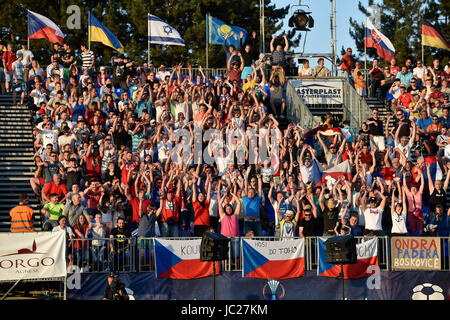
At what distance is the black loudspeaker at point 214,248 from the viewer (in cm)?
1661

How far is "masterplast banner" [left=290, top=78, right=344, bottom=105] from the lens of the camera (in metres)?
27.0

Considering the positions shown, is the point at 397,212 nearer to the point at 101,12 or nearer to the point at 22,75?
the point at 22,75

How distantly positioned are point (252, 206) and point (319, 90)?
28.3 feet

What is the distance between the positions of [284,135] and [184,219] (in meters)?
3.93

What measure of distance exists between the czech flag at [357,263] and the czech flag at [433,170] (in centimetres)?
364

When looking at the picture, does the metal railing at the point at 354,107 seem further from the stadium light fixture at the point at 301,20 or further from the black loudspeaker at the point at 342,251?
the black loudspeaker at the point at 342,251

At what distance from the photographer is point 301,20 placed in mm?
28328

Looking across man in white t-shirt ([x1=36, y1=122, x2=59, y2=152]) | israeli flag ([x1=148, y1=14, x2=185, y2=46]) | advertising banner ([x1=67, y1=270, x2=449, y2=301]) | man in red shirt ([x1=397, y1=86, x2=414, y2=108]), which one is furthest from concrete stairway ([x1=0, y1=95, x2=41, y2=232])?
man in red shirt ([x1=397, y1=86, x2=414, y2=108])

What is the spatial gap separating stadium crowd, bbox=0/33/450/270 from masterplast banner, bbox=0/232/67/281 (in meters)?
0.81

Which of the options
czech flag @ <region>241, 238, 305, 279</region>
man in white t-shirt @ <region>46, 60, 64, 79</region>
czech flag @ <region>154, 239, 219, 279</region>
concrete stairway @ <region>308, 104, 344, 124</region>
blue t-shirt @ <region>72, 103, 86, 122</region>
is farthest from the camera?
concrete stairway @ <region>308, 104, 344, 124</region>

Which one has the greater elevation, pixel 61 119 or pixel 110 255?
pixel 61 119

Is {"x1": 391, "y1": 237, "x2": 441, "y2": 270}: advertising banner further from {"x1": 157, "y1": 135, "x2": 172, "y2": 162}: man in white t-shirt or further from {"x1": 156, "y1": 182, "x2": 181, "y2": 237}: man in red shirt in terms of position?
{"x1": 157, "y1": 135, "x2": 172, "y2": 162}: man in white t-shirt

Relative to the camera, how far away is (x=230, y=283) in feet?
60.0

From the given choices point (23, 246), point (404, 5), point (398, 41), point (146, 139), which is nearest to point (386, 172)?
point (146, 139)
